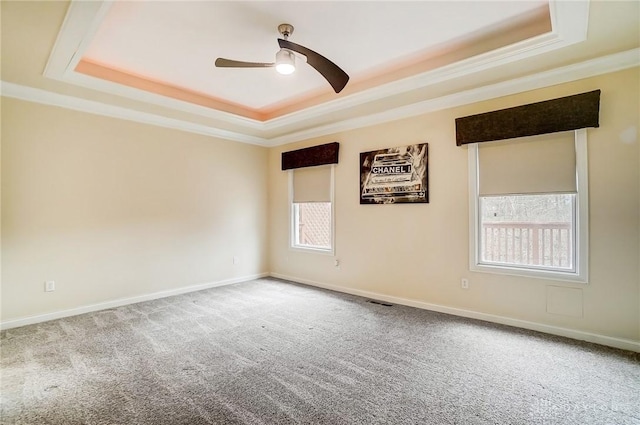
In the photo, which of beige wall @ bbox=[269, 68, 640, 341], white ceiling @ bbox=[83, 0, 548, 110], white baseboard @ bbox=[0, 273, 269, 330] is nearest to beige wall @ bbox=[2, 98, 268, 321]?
white baseboard @ bbox=[0, 273, 269, 330]

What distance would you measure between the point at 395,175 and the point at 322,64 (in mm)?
2078

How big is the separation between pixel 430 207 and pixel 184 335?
3.20m

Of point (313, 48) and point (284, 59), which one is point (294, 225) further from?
point (284, 59)

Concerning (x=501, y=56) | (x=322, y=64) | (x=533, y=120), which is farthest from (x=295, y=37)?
(x=533, y=120)

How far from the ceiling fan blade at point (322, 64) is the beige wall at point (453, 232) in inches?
67.4

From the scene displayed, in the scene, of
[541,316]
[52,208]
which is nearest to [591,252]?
[541,316]

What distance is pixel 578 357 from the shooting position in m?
2.62

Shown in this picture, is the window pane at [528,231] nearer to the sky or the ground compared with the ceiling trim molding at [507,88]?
nearer to the ground

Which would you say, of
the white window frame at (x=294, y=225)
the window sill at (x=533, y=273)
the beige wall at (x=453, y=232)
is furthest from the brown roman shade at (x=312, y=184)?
the window sill at (x=533, y=273)

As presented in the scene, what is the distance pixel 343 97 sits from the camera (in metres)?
3.96

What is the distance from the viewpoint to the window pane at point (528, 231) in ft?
10.3

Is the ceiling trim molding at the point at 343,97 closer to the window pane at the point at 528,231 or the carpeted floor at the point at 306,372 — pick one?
the window pane at the point at 528,231

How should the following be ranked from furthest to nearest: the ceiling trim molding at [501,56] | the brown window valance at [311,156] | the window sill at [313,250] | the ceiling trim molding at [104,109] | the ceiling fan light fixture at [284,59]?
the window sill at [313,250] → the brown window valance at [311,156] → the ceiling trim molding at [104,109] → the ceiling fan light fixture at [284,59] → the ceiling trim molding at [501,56]

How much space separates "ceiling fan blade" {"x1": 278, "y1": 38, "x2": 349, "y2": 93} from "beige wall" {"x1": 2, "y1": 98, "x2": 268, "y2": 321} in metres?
2.98
